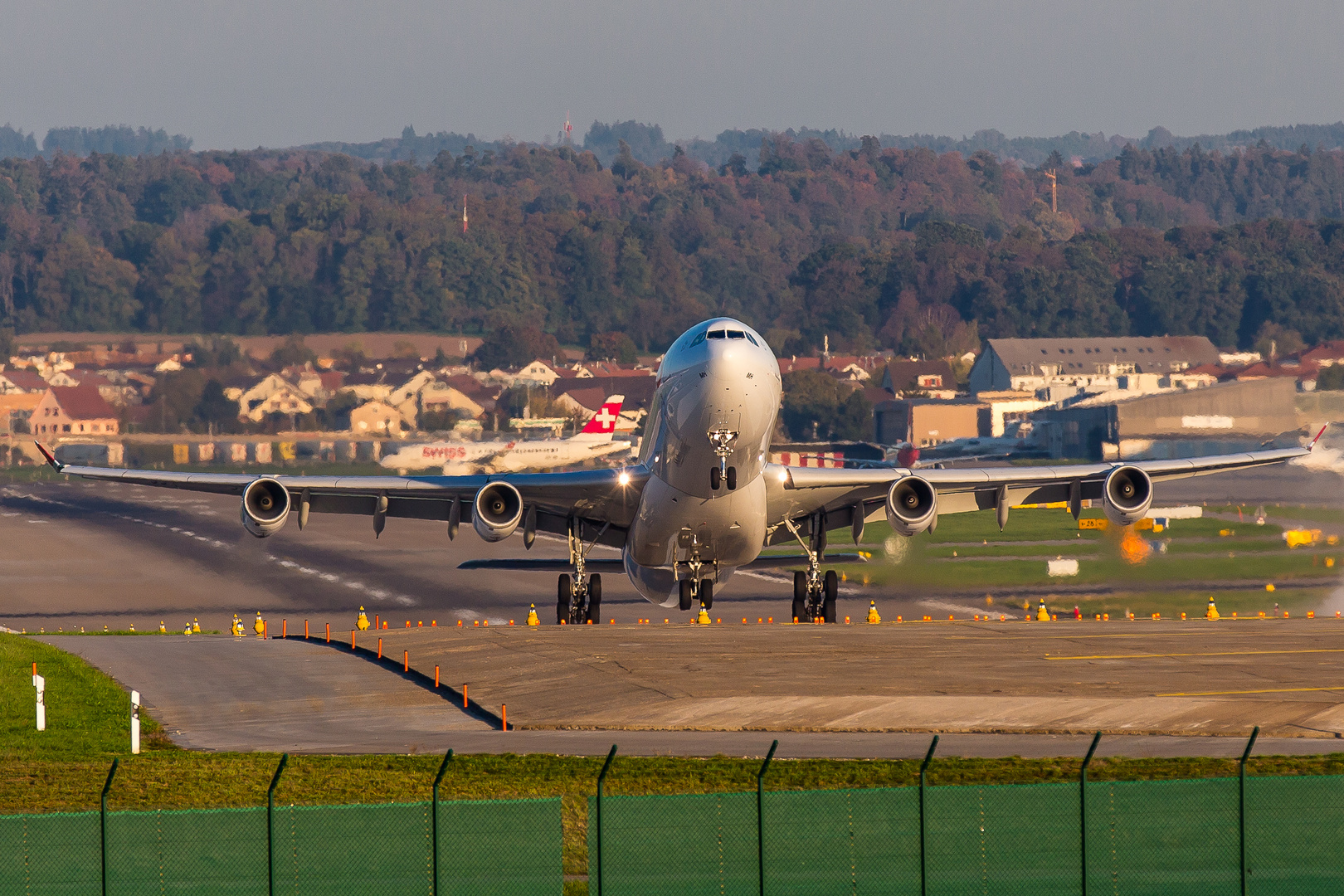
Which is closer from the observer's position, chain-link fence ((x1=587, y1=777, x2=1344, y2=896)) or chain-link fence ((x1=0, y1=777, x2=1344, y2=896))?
chain-link fence ((x1=0, y1=777, x2=1344, y2=896))

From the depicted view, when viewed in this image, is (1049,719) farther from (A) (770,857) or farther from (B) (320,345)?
(B) (320,345)

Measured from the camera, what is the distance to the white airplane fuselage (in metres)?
35.7

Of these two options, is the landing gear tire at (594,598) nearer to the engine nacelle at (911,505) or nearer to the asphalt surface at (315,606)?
the asphalt surface at (315,606)

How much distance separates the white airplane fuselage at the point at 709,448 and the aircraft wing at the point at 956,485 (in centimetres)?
198

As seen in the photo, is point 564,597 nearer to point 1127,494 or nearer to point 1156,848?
point 1127,494

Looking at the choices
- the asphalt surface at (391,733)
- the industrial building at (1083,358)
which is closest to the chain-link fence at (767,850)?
the asphalt surface at (391,733)

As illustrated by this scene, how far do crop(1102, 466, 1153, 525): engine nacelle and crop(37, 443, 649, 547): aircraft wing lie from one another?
1232cm

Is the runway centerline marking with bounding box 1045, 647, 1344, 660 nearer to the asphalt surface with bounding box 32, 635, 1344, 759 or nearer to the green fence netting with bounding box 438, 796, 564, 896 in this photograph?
the asphalt surface with bounding box 32, 635, 1344, 759

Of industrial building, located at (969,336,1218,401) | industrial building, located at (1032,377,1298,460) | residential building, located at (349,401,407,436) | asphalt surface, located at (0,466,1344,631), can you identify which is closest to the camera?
asphalt surface, located at (0,466,1344,631)

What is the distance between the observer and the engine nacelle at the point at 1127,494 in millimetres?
43656

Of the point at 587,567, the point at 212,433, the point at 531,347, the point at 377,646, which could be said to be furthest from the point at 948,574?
the point at 531,347

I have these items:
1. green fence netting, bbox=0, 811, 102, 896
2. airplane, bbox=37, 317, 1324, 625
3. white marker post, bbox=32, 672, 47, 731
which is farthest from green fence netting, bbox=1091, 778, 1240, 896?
white marker post, bbox=32, 672, 47, 731

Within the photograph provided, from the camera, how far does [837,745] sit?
30375mm

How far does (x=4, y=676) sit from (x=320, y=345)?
5191 inches
